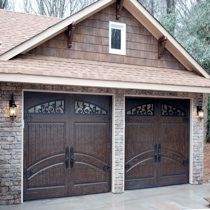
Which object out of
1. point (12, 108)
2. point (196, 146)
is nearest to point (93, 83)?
point (12, 108)

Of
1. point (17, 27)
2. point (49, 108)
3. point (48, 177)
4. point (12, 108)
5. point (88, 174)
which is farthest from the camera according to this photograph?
point (17, 27)

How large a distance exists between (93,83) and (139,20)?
111 inches

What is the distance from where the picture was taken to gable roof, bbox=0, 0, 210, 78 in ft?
27.2

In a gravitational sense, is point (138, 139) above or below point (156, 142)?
above

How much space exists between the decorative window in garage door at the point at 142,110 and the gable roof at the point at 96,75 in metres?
0.84

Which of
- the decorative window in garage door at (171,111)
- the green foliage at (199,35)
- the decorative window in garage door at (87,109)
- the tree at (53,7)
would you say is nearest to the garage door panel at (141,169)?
the decorative window in garage door at (171,111)

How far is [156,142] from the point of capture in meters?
10.3

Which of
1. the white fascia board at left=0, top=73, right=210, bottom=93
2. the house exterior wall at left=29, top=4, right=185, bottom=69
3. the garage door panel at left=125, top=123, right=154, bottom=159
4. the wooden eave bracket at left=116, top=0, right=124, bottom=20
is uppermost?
the wooden eave bracket at left=116, top=0, right=124, bottom=20

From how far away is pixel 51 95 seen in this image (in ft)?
28.8

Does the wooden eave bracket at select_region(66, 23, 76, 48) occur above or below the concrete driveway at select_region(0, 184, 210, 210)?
above

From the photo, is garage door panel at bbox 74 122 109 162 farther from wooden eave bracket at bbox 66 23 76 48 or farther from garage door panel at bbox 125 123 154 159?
wooden eave bracket at bbox 66 23 76 48

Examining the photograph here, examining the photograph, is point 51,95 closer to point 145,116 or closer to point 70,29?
point 70,29

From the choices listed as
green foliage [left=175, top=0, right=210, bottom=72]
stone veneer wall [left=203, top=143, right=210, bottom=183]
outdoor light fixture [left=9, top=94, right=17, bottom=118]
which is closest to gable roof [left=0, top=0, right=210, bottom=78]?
outdoor light fixture [left=9, top=94, right=17, bottom=118]

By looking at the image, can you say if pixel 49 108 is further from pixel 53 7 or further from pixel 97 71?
pixel 53 7
